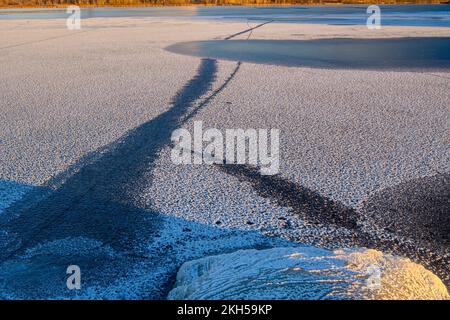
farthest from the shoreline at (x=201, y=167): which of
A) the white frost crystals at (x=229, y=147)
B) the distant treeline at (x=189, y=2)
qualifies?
the distant treeline at (x=189, y=2)

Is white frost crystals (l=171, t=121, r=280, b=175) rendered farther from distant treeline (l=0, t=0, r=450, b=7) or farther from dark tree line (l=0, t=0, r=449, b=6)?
dark tree line (l=0, t=0, r=449, b=6)

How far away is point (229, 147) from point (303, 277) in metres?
1.99

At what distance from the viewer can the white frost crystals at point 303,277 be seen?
1821 mm

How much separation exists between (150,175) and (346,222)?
4.37 ft

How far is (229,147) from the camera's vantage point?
3803 millimetres

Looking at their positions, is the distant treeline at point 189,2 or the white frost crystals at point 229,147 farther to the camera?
the distant treeline at point 189,2

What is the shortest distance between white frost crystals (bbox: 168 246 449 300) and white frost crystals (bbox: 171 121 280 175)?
49.3 inches

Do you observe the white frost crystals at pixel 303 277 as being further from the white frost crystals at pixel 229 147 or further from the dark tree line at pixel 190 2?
the dark tree line at pixel 190 2

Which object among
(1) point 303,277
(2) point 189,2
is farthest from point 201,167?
(2) point 189,2

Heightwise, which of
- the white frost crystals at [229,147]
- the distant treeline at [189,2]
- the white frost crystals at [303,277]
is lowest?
the white frost crystals at [303,277]

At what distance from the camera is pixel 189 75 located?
671 cm

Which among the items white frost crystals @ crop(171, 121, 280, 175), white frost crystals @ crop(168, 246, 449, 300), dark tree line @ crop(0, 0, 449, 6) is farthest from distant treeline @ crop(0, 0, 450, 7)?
white frost crystals @ crop(168, 246, 449, 300)

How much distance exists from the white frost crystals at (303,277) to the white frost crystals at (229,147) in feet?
4.11

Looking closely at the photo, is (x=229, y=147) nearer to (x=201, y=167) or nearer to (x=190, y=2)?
(x=201, y=167)
